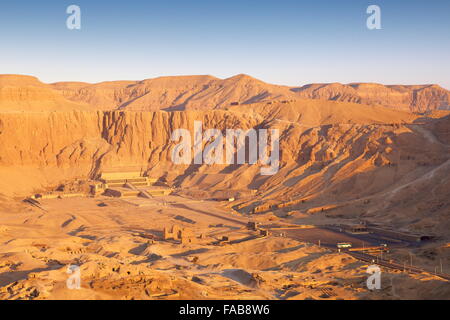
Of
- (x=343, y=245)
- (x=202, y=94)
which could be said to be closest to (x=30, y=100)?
(x=202, y=94)

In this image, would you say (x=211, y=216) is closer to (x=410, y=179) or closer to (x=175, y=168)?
(x=410, y=179)

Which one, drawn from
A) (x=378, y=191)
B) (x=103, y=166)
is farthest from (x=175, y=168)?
(x=378, y=191)

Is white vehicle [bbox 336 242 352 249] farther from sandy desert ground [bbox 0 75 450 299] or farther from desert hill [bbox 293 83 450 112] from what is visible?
desert hill [bbox 293 83 450 112]

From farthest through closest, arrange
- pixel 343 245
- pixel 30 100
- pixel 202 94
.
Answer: pixel 202 94, pixel 30 100, pixel 343 245

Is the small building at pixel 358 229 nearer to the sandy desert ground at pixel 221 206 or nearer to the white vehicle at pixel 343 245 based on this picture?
the sandy desert ground at pixel 221 206

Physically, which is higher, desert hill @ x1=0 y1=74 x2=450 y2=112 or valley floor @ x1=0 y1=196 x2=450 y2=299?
desert hill @ x1=0 y1=74 x2=450 y2=112

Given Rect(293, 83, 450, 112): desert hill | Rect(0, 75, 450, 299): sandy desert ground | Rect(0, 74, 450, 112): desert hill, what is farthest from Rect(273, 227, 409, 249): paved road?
Rect(293, 83, 450, 112): desert hill

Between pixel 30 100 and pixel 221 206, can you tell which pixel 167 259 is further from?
pixel 30 100

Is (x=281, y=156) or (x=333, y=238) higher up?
(x=281, y=156)
